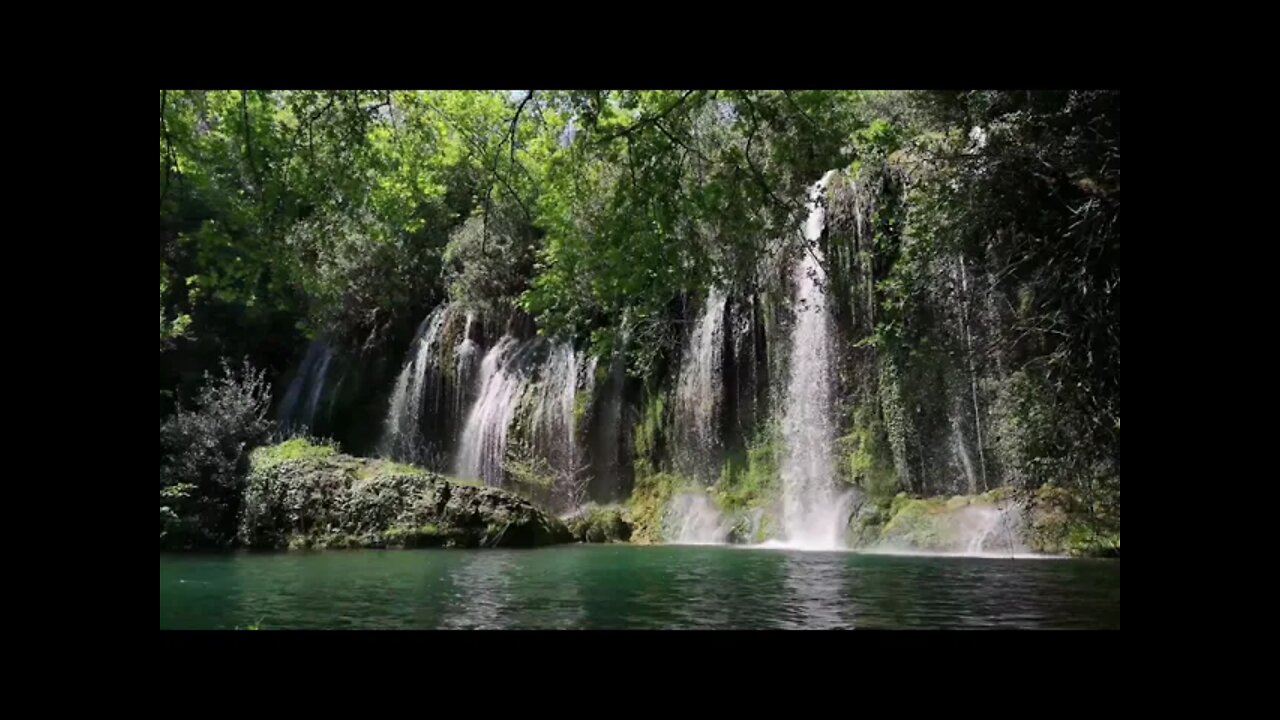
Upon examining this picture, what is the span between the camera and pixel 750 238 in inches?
265

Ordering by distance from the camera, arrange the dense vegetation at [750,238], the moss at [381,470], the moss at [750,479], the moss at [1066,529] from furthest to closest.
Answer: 1. the moss at [750,479]
2. the moss at [381,470]
3. the moss at [1066,529]
4. the dense vegetation at [750,238]

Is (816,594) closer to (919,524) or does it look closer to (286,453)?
(919,524)

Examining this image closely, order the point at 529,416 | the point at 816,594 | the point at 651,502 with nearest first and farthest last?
the point at 816,594 → the point at 651,502 → the point at 529,416

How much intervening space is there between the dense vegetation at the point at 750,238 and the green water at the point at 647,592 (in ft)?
4.24

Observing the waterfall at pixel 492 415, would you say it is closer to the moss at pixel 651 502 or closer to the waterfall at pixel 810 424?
the moss at pixel 651 502

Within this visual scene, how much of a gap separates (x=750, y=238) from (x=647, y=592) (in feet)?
7.92

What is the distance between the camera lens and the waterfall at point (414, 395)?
14711 mm

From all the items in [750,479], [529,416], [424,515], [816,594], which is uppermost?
[529,416]

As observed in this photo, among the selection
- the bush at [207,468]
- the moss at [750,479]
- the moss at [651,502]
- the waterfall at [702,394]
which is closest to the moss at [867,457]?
the moss at [750,479]

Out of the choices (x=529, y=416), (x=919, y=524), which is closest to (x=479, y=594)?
(x=919, y=524)

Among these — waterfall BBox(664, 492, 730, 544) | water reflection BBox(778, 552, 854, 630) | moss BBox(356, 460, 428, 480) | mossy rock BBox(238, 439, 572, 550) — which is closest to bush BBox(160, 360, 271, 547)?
mossy rock BBox(238, 439, 572, 550)

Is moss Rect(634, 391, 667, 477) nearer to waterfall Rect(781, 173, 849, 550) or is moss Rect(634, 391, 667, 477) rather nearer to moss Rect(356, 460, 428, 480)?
waterfall Rect(781, 173, 849, 550)
